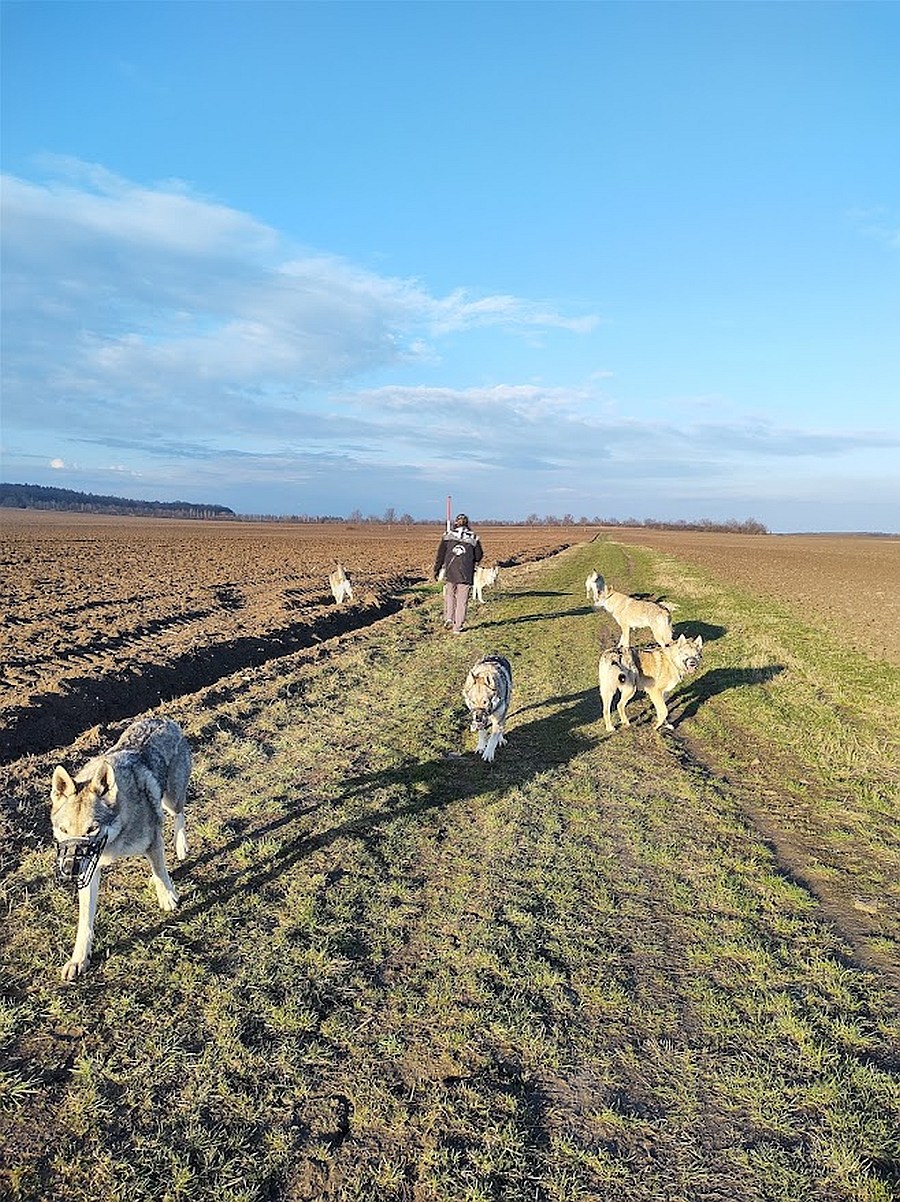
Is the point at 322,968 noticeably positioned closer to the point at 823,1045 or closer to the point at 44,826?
the point at 823,1045

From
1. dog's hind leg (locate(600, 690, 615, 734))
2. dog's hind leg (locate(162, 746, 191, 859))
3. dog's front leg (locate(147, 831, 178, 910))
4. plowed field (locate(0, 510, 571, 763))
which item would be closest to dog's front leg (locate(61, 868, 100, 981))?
dog's front leg (locate(147, 831, 178, 910))

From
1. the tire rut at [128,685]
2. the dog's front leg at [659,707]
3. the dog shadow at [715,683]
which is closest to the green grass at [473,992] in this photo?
the dog's front leg at [659,707]

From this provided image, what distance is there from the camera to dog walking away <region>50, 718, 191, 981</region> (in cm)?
503

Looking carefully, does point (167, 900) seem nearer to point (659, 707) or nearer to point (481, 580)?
point (659, 707)

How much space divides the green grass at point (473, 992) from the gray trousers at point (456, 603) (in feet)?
29.2

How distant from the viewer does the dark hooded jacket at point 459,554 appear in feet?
57.1

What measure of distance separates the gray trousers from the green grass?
891cm

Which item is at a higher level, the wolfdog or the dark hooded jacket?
the dark hooded jacket

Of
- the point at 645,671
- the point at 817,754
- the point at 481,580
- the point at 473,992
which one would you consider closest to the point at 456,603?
the point at 481,580

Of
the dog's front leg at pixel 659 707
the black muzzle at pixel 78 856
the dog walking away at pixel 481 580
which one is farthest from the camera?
the dog walking away at pixel 481 580

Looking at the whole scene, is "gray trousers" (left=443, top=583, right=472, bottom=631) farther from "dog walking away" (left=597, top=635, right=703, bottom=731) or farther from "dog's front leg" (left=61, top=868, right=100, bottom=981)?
"dog's front leg" (left=61, top=868, right=100, bottom=981)

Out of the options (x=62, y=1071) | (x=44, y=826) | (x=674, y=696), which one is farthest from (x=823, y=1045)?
(x=674, y=696)

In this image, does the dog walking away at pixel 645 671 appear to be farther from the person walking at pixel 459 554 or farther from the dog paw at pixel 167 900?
the dog paw at pixel 167 900

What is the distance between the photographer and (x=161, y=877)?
19.7ft
